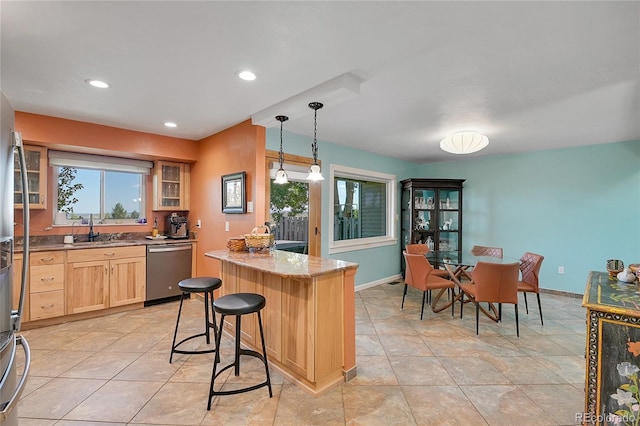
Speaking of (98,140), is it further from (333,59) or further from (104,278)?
(333,59)

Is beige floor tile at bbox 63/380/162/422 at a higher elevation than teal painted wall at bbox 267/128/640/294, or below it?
below

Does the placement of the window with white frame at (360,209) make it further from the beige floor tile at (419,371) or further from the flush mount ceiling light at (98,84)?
the flush mount ceiling light at (98,84)

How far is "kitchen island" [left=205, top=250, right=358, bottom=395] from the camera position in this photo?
2045mm

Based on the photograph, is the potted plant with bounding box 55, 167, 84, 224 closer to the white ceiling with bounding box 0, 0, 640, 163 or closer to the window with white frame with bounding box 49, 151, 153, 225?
the window with white frame with bounding box 49, 151, 153, 225

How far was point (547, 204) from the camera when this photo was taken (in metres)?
4.77

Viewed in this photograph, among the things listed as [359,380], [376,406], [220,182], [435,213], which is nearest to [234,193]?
[220,182]

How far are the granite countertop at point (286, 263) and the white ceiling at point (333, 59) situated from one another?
1.48m

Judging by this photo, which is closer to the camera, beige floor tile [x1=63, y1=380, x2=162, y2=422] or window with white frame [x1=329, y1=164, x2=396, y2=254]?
beige floor tile [x1=63, y1=380, x2=162, y2=422]

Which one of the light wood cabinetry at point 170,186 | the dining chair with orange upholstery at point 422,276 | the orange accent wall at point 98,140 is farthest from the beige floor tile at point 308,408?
the orange accent wall at point 98,140

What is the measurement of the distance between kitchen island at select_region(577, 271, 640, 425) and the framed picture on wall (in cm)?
306

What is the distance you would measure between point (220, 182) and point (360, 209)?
2.52m

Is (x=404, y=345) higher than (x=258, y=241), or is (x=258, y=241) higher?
(x=258, y=241)

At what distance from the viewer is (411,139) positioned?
4.21 metres

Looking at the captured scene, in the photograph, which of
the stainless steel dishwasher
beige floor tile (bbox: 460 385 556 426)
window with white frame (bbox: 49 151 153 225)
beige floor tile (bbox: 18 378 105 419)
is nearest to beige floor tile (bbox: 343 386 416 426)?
beige floor tile (bbox: 460 385 556 426)
